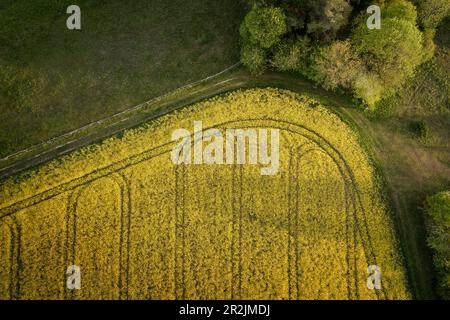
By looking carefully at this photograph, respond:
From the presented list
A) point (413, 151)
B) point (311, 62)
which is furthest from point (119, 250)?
point (413, 151)

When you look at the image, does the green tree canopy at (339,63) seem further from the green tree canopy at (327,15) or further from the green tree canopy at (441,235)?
the green tree canopy at (441,235)

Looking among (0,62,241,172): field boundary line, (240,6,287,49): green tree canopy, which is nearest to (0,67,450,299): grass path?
(0,62,241,172): field boundary line

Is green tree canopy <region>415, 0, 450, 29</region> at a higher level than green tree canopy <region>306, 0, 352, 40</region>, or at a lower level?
higher

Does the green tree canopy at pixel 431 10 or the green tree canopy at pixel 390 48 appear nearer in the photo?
the green tree canopy at pixel 390 48

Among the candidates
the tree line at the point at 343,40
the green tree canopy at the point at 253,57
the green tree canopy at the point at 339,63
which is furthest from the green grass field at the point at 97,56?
the green tree canopy at the point at 339,63

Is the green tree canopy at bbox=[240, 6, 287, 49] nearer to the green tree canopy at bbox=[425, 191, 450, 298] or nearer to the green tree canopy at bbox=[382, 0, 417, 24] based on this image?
the green tree canopy at bbox=[382, 0, 417, 24]

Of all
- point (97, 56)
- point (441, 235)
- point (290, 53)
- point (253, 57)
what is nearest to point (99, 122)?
point (97, 56)
